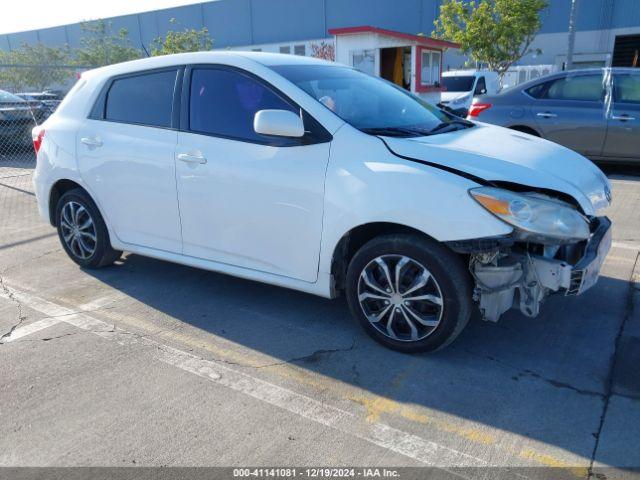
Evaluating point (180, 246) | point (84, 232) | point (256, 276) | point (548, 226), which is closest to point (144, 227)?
point (180, 246)

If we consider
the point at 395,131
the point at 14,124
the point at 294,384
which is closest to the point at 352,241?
the point at 395,131

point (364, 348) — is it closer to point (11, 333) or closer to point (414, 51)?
point (11, 333)

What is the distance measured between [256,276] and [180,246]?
0.75 metres

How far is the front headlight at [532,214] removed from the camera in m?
3.00

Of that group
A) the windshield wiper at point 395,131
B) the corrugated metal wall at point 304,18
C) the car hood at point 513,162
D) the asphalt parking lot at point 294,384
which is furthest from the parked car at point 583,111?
the corrugated metal wall at point 304,18

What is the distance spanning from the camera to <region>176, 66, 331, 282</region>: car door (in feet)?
11.5

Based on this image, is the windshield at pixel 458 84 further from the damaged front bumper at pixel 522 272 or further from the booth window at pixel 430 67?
the damaged front bumper at pixel 522 272

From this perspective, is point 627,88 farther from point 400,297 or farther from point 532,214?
point 400,297

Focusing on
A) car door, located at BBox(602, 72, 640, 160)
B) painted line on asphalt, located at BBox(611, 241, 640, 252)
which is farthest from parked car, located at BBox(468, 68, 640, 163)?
painted line on asphalt, located at BBox(611, 241, 640, 252)

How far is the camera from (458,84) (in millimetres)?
16844

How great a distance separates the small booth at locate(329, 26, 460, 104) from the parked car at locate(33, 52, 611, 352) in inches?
485

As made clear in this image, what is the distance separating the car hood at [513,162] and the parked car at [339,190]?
0.01 m

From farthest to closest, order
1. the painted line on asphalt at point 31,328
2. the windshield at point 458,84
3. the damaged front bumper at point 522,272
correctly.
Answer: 1. the windshield at point 458,84
2. the painted line on asphalt at point 31,328
3. the damaged front bumper at point 522,272

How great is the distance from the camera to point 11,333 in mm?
3941
